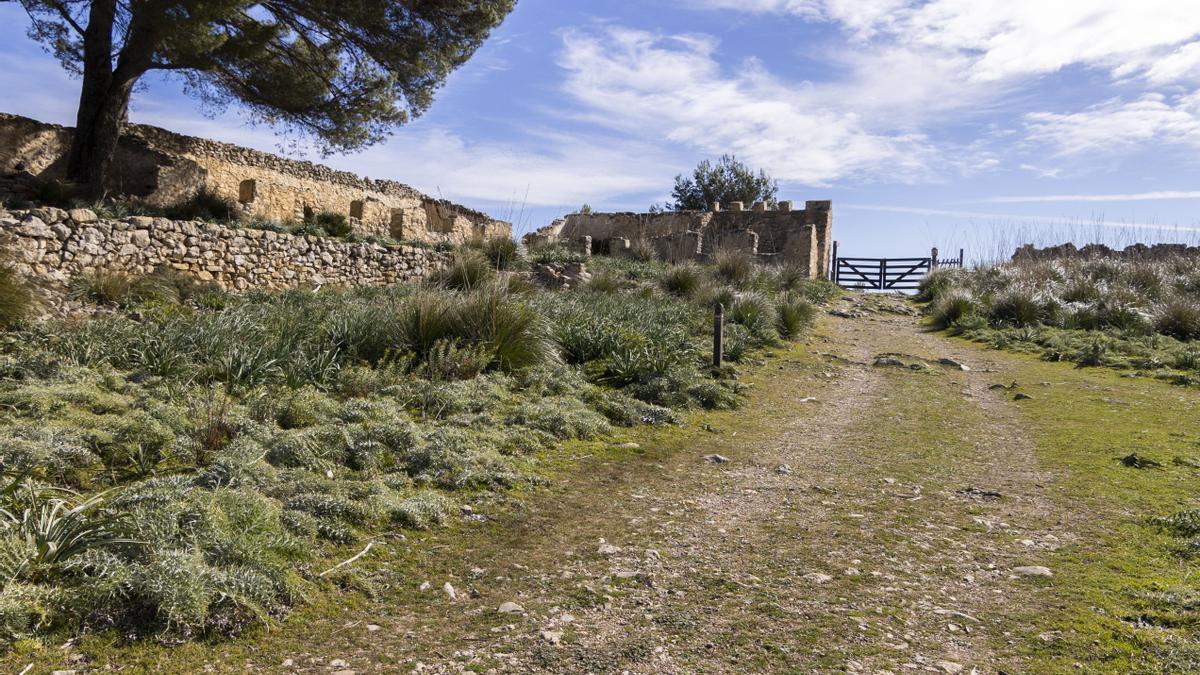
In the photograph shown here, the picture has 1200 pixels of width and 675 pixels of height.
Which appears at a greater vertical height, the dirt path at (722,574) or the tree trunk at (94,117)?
the tree trunk at (94,117)

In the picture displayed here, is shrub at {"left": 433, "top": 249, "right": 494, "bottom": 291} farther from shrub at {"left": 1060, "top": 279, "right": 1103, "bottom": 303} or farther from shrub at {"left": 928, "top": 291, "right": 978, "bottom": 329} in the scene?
shrub at {"left": 1060, "top": 279, "right": 1103, "bottom": 303}

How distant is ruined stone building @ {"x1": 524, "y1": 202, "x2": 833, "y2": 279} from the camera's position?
952 inches

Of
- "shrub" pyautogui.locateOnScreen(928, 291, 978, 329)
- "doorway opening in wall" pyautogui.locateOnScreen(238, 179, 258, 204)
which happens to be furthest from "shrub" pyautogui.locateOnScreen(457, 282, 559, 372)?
"doorway opening in wall" pyautogui.locateOnScreen(238, 179, 258, 204)

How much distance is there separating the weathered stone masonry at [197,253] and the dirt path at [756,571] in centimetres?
861

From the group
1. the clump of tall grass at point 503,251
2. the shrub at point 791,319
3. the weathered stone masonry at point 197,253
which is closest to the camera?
the weathered stone masonry at point 197,253

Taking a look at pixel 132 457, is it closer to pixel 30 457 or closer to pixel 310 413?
pixel 30 457

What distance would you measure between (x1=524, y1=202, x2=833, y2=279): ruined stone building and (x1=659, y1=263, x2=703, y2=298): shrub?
7730 millimetres

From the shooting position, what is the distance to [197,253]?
1268 cm

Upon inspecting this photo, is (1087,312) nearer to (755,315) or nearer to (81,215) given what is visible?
(755,315)

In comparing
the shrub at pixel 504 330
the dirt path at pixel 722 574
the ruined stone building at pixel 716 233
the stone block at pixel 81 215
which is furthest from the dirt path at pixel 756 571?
the ruined stone building at pixel 716 233

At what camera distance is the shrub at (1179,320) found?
45.6 feet

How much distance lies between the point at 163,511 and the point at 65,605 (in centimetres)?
56

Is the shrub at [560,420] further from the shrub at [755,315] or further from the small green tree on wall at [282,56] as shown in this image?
the small green tree on wall at [282,56]

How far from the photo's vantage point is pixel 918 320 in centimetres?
1797
